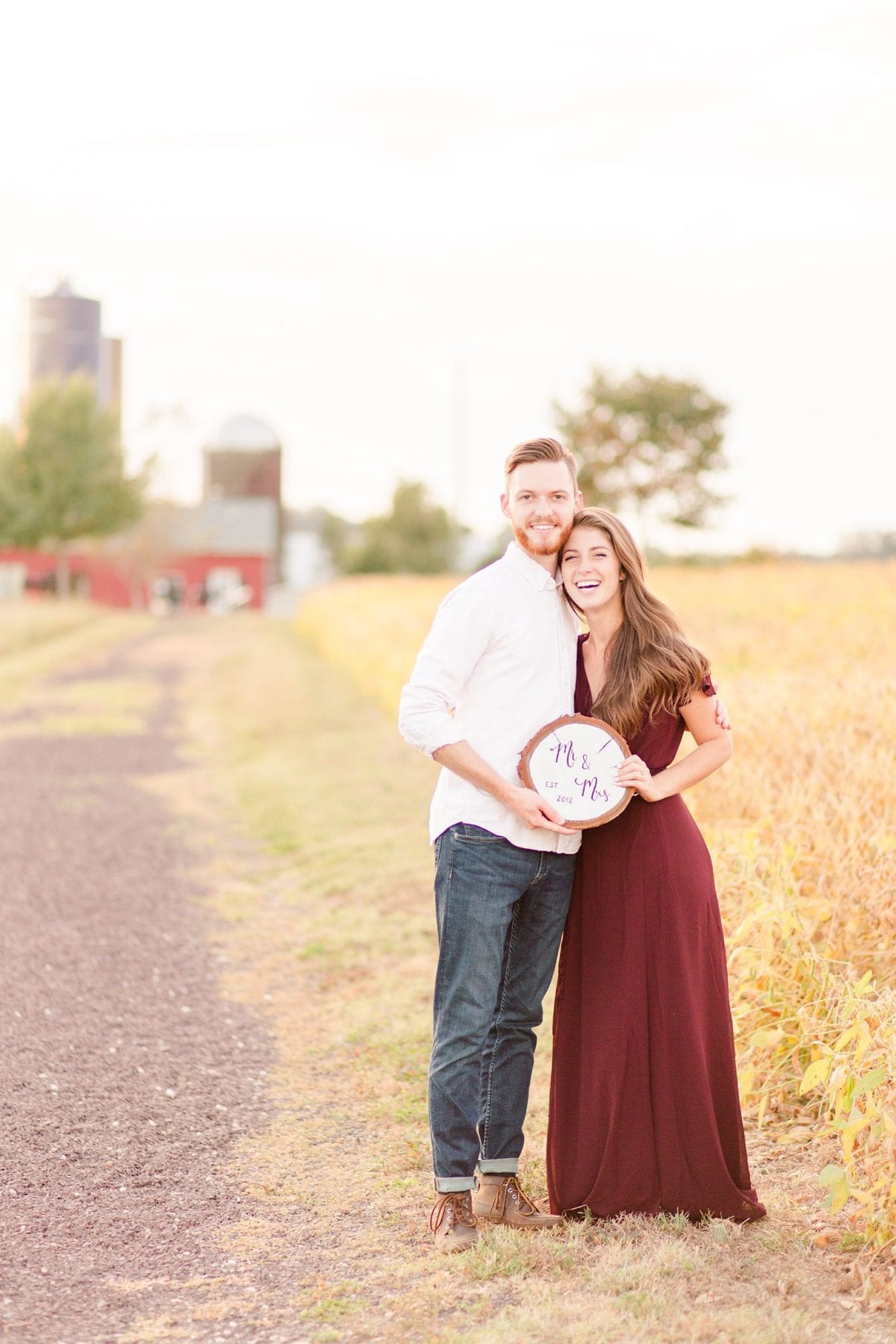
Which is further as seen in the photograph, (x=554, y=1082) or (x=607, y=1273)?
(x=554, y=1082)

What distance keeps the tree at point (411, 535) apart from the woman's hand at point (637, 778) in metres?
54.5

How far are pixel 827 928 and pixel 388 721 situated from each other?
10807 mm

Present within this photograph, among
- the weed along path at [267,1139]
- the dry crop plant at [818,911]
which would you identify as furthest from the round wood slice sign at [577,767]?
the weed along path at [267,1139]

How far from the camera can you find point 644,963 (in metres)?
3.57

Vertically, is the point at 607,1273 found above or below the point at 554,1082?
below

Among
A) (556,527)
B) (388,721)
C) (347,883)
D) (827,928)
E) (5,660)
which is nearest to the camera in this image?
(556,527)

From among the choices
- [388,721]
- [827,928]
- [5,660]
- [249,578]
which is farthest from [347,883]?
[249,578]

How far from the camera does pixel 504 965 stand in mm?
3719

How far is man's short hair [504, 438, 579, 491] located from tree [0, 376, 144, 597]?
144 feet

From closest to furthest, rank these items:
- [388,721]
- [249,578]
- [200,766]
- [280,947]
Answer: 1. [280,947]
2. [200,766]
3. [388,721]
4. [249,578]

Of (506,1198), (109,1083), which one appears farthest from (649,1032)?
(109,1083)

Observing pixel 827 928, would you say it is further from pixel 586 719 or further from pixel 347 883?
pixel 347 883

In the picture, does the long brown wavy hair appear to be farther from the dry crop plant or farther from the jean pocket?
the dry crop plant

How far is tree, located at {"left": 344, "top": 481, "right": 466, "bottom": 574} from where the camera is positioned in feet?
192
